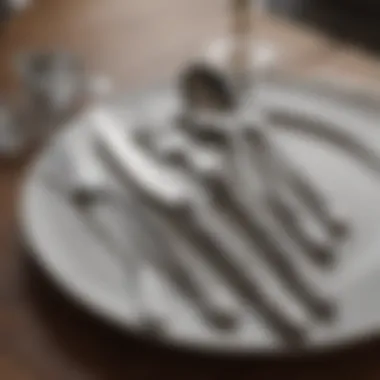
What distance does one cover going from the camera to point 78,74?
0.89 m

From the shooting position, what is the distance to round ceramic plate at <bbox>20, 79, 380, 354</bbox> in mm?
576

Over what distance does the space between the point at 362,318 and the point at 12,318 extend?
0.23m

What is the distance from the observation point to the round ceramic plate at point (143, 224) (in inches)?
22.7

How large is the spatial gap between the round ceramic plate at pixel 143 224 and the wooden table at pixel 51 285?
3cm

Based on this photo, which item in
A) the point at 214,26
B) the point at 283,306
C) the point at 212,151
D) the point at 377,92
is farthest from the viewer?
the point at 214,26

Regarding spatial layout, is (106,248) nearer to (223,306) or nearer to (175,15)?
(223,306)

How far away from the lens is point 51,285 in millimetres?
637

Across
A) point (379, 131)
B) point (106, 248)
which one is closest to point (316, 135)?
point (379, 131)

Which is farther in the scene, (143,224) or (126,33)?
(126,33)

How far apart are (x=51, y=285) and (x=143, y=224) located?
8cm

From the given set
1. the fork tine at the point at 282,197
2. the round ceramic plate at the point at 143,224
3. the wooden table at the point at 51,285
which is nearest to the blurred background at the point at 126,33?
the wooden table at the point at 51,285

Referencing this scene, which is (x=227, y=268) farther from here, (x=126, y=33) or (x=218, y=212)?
(x=126, y=33)

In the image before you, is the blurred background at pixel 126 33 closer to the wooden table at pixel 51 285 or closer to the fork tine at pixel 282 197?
the wooden table at pixel 51 285

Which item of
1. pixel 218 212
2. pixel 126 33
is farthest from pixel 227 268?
pixel 126 33
